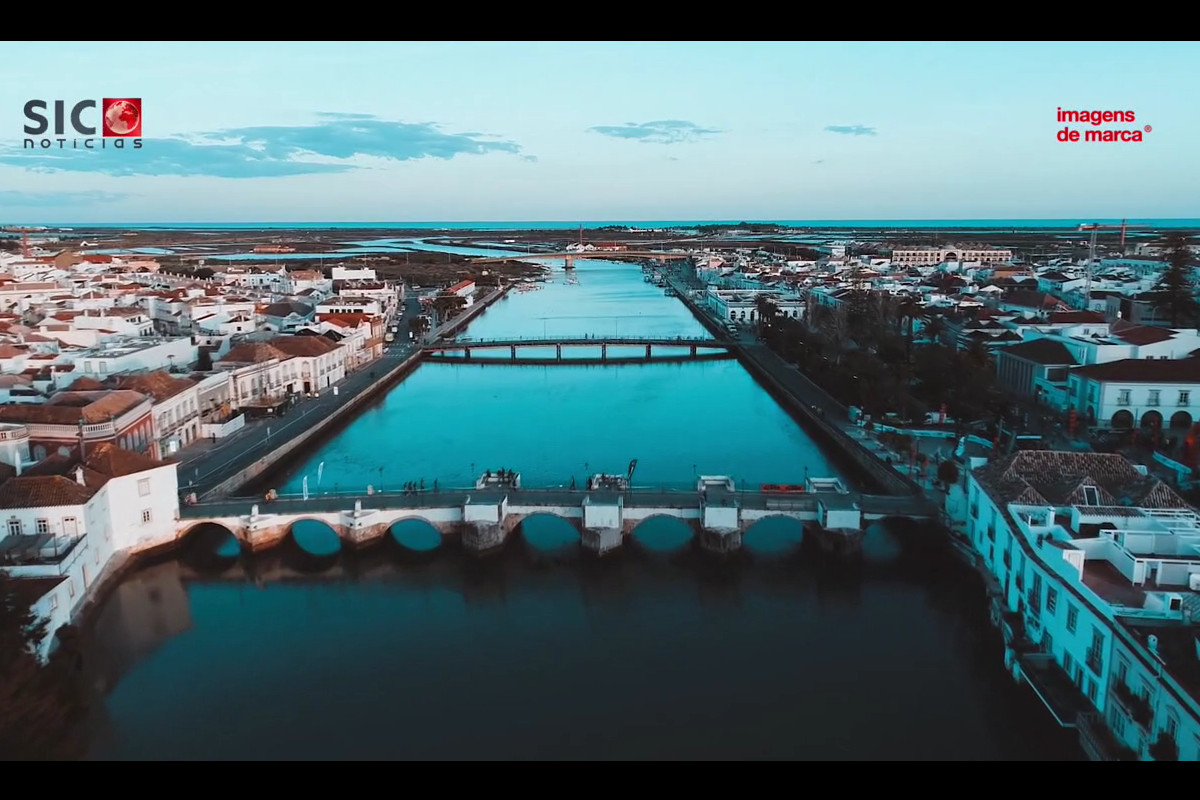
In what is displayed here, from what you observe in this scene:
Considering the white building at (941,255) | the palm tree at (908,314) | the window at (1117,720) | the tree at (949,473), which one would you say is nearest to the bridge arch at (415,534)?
the tree at (949,473)

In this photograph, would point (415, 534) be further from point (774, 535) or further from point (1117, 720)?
point (1117, 720)

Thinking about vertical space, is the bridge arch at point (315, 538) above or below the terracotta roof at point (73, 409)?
below

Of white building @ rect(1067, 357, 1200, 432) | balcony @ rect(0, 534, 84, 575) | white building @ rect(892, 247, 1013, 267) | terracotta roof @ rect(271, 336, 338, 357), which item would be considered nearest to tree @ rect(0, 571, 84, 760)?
balcony @ rect(0, 534, 84, 575)

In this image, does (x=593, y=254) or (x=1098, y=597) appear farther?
(x=593, y=254)

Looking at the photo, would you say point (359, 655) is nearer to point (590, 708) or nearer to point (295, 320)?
point (590, 708)

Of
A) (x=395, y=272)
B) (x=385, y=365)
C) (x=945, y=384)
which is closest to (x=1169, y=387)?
(x=945, y=384)

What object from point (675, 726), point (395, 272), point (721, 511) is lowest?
point (675, 726)

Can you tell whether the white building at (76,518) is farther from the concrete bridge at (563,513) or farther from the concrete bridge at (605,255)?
the concrete bridge at (605,255)
